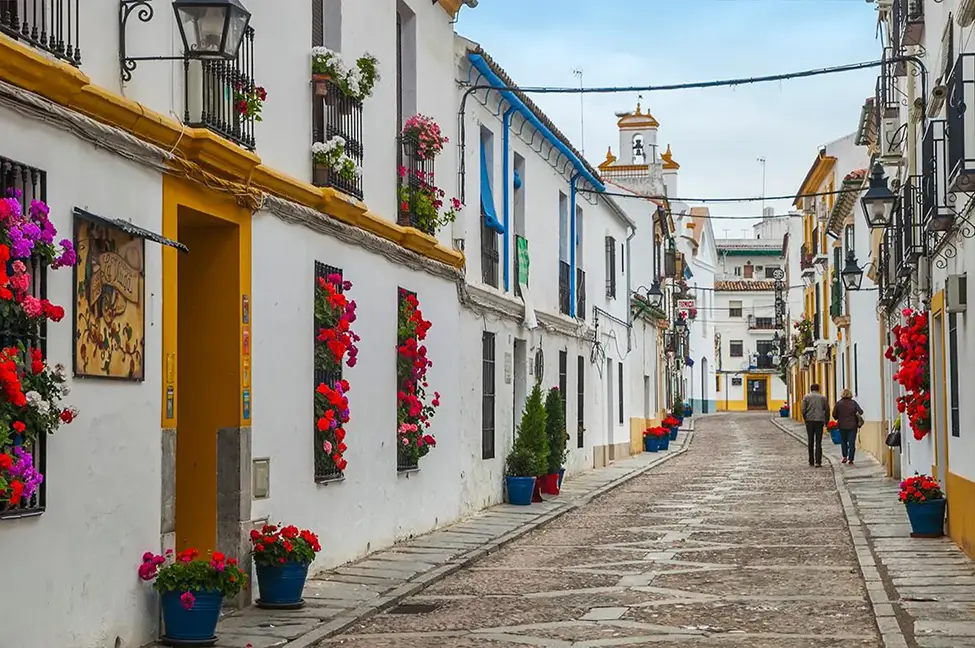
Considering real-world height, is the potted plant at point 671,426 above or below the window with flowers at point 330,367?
below

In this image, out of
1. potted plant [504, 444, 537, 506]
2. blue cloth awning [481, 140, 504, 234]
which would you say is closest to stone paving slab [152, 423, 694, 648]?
potted plant [504, 444, 537, 506]

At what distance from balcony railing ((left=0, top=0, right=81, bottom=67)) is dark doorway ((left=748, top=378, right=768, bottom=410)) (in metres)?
81.9

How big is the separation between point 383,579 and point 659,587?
7.51 ft

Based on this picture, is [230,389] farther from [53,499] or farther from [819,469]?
[819,469]

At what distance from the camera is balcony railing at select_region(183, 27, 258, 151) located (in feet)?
30.9

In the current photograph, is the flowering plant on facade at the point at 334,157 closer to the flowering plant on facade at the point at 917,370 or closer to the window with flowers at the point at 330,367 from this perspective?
the window with flowers at the point at 330,367

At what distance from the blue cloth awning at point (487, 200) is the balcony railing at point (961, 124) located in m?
8.14

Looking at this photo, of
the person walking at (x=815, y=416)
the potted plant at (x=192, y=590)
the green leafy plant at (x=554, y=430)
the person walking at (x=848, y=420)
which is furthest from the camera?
the person walking at (x=848, y=420)

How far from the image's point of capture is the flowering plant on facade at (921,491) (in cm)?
1445

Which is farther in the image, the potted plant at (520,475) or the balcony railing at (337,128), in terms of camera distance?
the potted plant at (520,475)

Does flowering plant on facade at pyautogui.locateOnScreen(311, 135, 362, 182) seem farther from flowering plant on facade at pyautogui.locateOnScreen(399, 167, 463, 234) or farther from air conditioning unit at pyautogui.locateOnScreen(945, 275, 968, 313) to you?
air conditioning unit at pyautogui.locateOnScreen(945, 275, 968, 313)

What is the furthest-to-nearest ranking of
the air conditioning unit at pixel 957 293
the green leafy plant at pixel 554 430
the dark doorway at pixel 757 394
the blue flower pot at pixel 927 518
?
the dark doorway at pixel 757 394 < the green leafy plant at pixel 554 430 < the blue flower pot at pixel 927 518 < the air conditioning unit at pixel 957 293

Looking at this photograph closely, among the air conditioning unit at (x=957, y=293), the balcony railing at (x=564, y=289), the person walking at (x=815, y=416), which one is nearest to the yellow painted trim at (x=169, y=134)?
the air conditioning unit at (x=957, y=293)

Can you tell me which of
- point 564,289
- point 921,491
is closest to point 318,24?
point 921,491
